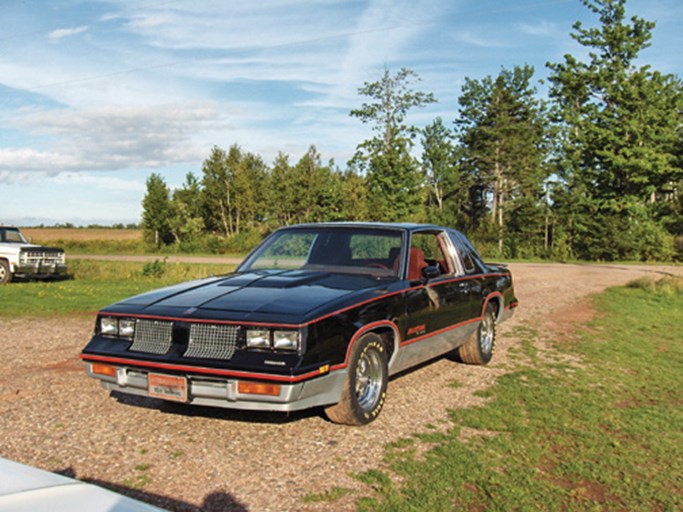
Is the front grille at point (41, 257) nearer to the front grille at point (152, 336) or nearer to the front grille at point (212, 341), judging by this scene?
the front grille at point (152, 336)

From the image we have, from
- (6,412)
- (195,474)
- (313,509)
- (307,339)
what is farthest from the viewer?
(6,412)

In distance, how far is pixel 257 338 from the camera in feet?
14.9

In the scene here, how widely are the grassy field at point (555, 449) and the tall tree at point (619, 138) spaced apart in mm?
31806

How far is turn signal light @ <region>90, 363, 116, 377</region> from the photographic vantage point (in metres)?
4.92

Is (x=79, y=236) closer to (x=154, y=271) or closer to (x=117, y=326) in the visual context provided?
(x=154, y=271)

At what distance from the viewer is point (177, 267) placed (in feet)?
69.5

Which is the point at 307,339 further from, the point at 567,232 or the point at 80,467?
the point at 567,232

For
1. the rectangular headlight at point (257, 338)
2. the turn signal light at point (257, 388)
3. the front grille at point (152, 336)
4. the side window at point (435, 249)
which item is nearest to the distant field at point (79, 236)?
the side window at point (435, 249)

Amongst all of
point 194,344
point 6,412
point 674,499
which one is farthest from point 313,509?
point 6,412

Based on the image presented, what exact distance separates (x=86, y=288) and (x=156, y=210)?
40954mm

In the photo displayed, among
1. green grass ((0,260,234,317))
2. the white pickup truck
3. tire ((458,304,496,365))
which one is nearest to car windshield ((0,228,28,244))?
the white pickup truck

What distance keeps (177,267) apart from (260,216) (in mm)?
34008

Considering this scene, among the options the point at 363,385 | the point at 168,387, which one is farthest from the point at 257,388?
the point at 363,385

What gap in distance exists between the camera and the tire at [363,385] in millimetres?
4949
